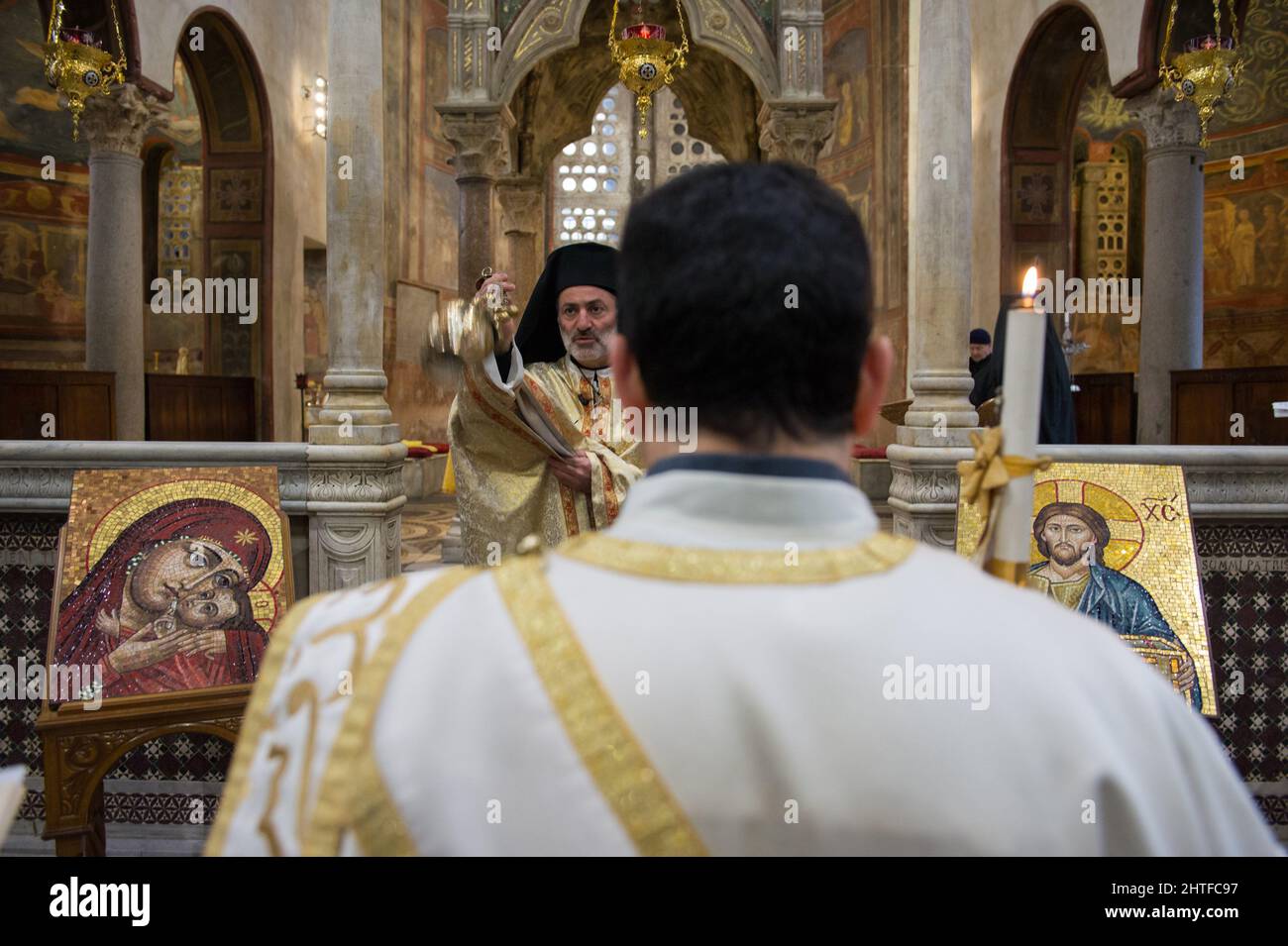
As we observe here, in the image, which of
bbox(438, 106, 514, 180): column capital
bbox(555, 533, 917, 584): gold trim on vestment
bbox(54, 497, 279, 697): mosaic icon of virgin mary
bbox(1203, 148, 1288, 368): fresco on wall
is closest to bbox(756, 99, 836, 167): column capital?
bbox(438, 106, 514, 180): column capital

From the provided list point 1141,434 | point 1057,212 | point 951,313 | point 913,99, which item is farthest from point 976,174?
point 951,313

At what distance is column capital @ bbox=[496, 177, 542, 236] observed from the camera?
1257cm

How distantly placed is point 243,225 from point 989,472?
12.8m

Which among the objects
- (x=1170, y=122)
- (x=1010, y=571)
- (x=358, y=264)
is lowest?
(x=1010, y=571)

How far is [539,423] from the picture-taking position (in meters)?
3.57

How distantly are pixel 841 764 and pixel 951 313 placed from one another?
4.96m

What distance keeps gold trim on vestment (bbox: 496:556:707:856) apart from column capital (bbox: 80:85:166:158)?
10178 millimetres

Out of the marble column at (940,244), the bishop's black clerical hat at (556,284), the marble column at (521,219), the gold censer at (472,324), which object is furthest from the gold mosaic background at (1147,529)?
the marble column at (521,219)

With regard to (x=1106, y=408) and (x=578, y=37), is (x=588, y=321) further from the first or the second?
(x=1106, y=408)

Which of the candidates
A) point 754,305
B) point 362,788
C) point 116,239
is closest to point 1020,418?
point 754,305

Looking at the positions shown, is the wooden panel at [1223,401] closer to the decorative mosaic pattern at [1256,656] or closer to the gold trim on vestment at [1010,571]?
the decorative mosaic pattern at [1256,656]

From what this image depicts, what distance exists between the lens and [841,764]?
820 millimetres

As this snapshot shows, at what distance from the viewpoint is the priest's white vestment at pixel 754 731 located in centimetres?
82

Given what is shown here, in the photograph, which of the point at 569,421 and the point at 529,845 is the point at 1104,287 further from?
the point at 529,845
